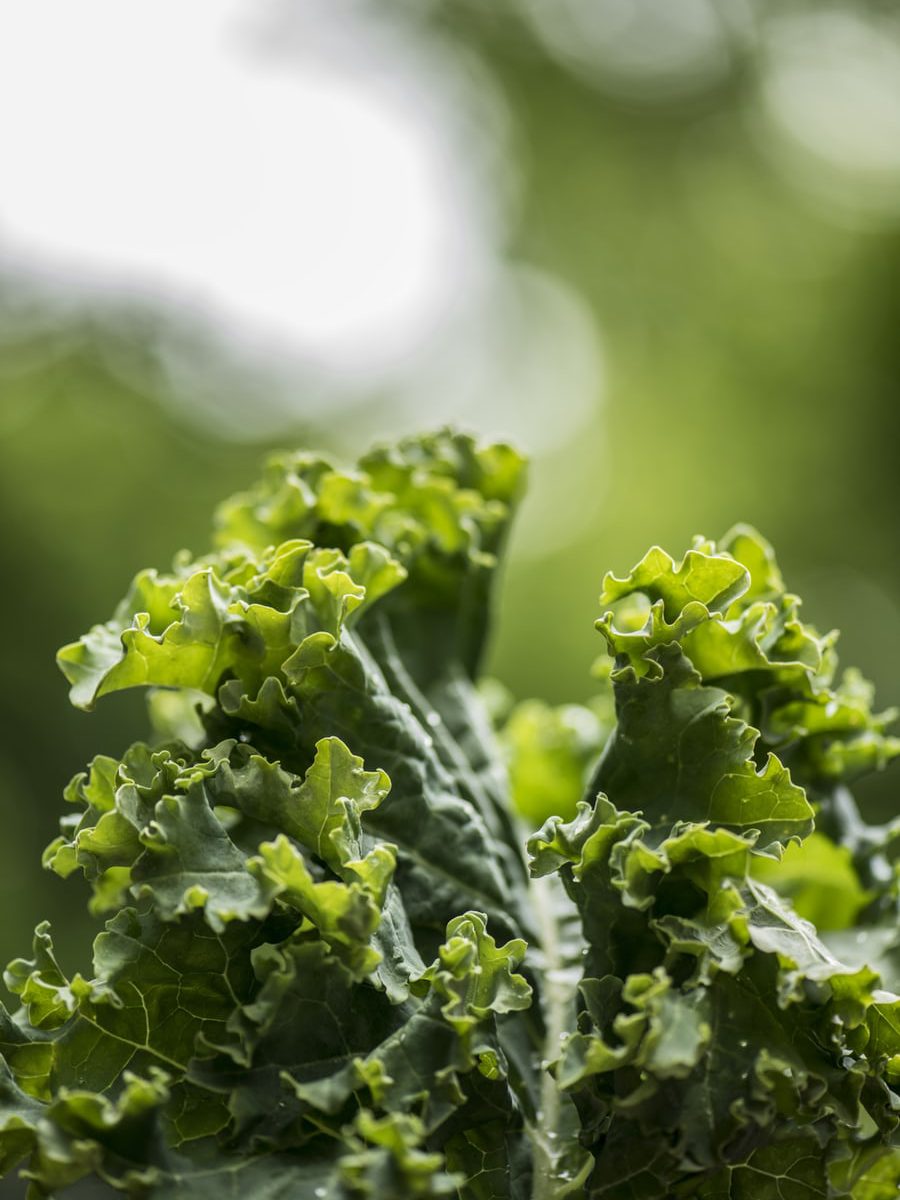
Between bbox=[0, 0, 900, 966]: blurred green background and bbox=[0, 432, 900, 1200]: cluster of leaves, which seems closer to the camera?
bbox=[0, 432, 900, 1200]: cluster of leaves

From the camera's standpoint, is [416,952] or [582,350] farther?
[582,350]

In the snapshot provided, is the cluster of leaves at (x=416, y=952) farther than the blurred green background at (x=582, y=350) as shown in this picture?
No

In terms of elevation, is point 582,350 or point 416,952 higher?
point 582,350

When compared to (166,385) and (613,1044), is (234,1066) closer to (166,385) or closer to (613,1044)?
(613,1044)

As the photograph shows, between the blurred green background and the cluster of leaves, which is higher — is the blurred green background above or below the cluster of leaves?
above

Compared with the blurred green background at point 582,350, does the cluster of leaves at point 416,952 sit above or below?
below
